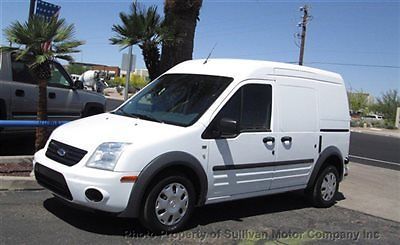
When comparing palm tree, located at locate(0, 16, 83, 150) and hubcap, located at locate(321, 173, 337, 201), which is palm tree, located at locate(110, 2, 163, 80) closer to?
palm tree, located at locate(0, 16, 83, 150)

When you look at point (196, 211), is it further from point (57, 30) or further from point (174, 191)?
point (57, 30)

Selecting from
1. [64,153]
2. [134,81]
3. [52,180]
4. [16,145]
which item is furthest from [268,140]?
[134,81]

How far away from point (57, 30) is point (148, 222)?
4.00 m

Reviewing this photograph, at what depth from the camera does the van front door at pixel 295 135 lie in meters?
6.42

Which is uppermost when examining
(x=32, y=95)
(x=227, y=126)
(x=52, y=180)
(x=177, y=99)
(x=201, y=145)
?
(x=177, y=99)

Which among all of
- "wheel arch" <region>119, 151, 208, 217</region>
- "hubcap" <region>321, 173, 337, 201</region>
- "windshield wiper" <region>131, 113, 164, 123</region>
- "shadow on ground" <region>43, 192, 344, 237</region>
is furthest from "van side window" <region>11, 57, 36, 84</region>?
"hubcap" <region>321, 173, 337, 201</region>

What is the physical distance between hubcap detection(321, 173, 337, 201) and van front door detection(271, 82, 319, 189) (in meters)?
0.50

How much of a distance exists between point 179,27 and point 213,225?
456 cm

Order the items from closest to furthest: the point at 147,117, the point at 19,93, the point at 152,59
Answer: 1. the point at 147,117
2. the point at 19,93
3. the point at 152,59

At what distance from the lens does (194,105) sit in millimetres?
5781

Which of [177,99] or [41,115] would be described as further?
[41,115]

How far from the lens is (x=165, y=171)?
5.18 meters

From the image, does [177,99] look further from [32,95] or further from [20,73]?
[20,73]

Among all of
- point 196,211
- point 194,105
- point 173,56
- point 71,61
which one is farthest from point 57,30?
Answer: point 196,211
